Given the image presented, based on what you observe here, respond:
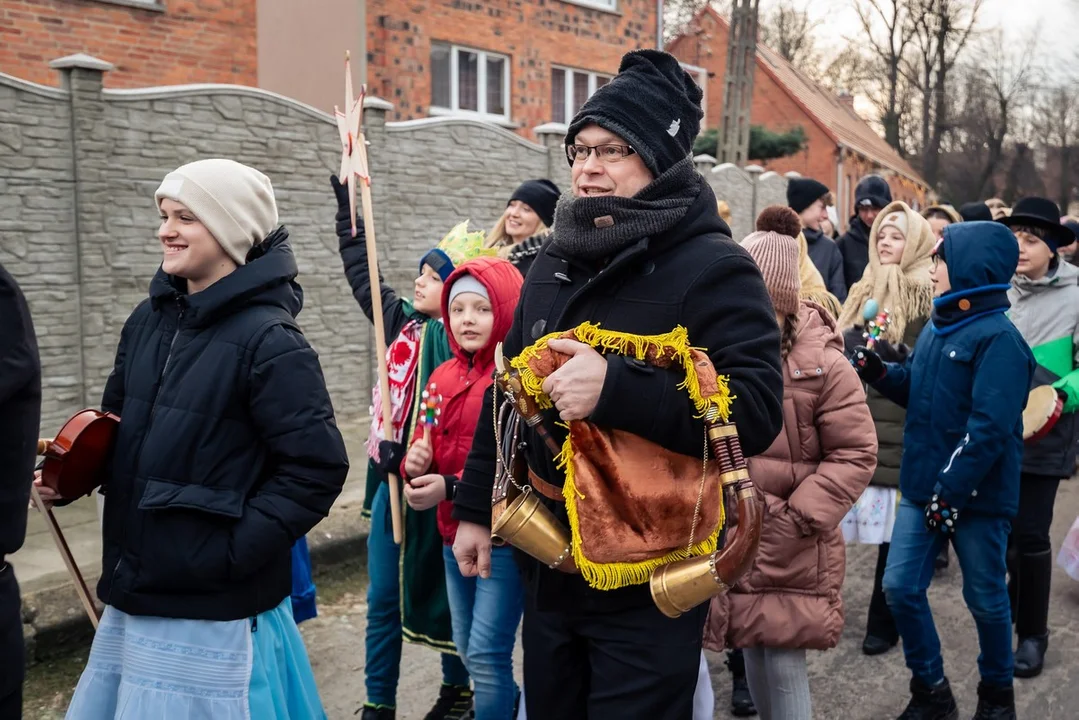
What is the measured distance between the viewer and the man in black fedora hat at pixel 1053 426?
480 centimetres

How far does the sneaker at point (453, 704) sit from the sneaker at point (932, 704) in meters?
1.76

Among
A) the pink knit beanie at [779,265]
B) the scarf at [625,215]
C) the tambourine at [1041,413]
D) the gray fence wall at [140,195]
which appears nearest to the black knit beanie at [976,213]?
the tambourine at [1041,413]

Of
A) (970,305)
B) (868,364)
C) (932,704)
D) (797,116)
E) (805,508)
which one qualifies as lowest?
(932,704)

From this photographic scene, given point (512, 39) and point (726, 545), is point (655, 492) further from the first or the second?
point (512, 39)

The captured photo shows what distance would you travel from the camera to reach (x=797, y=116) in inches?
1234

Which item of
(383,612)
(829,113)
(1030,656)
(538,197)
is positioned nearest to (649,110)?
(383,612)

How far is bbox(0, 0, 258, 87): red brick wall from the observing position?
11.6 m

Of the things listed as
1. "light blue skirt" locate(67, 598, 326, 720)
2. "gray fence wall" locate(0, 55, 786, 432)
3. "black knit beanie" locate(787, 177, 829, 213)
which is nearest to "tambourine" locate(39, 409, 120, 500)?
"light blue skirt" locate(67, 598, 326, 720)

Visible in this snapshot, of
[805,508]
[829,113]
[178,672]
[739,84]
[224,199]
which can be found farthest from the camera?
[829,113]

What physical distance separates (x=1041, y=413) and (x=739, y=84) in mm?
17820

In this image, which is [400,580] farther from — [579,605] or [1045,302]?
[1045,302]

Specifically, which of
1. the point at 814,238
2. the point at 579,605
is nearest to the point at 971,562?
the point at 579,605

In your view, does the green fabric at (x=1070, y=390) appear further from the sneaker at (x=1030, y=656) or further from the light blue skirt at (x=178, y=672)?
the light blue skirt at (x=178, y=672)

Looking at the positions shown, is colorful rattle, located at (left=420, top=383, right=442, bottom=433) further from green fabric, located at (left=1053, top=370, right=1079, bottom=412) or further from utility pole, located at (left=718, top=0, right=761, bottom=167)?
utility pole, located at (left=718, top=0, right=761, bottom=167)
